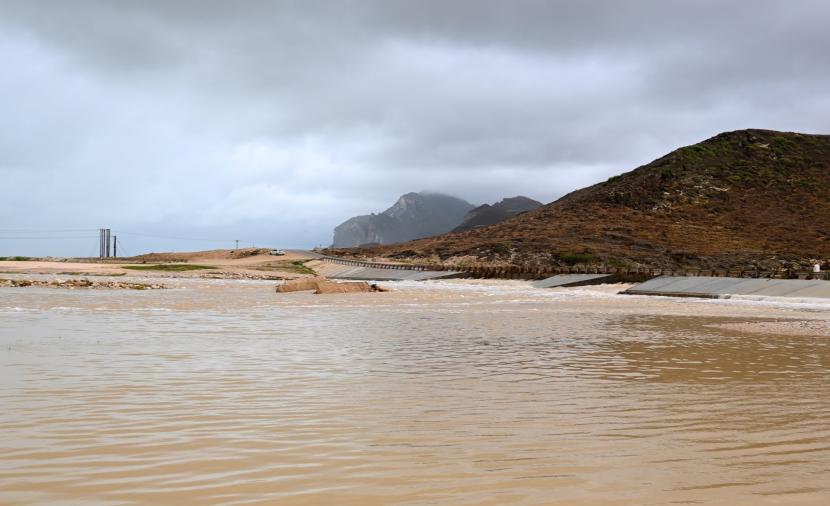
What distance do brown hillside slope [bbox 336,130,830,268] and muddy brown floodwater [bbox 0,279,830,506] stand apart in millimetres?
68368

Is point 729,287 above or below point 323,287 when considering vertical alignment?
above

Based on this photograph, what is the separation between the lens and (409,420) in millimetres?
7230

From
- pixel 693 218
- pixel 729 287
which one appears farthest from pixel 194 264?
pixel 693 218

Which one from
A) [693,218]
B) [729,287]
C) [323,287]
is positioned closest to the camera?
[323,287]

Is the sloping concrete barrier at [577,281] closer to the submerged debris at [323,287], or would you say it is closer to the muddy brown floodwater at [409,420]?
the submerged debris at [323,287]

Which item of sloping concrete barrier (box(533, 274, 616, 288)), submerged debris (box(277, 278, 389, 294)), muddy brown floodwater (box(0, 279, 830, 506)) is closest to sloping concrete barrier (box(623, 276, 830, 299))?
sloping concrete barrier (box(533, 274, 616, 288))

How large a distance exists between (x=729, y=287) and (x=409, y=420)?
37.3 m

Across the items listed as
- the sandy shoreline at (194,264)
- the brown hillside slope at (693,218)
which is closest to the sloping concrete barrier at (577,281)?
the brown hillside slope at (693,218)

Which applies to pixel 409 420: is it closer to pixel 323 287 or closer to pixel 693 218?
pixel 323 287

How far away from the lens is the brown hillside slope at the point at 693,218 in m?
84.8

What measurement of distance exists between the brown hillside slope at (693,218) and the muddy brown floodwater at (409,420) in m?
68.4

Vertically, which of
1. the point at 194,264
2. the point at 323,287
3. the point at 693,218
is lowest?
the point at 323,287

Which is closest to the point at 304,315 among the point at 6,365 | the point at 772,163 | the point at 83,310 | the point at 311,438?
the point at 83,310

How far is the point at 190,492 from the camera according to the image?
486cm
